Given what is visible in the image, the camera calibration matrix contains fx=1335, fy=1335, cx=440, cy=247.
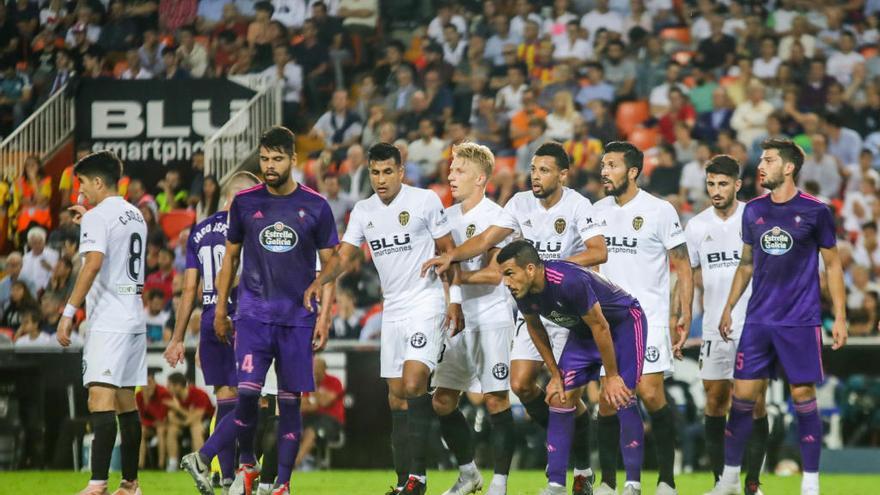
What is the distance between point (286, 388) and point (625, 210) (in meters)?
2.87

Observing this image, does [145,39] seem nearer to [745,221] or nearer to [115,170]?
[115,170]

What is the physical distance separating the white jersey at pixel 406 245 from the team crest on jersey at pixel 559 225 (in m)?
0.91

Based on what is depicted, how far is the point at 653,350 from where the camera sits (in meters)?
9.41

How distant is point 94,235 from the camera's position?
29.6ft

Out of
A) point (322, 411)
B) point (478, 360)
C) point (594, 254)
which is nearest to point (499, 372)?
point (478, 360)

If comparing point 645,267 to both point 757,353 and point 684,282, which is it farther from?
point 757,353

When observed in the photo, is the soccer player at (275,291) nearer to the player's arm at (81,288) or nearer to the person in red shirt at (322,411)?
the player's arm at (81,288)

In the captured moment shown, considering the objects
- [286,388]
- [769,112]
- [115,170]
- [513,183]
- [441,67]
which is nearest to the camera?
[286,388]

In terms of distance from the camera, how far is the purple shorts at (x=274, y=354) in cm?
Answer: 846

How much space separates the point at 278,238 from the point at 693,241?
3.69 meters

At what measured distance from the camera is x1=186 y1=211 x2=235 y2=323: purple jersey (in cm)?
959

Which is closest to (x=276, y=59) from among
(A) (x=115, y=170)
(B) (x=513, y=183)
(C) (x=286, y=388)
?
(B) (x=513, y=183)

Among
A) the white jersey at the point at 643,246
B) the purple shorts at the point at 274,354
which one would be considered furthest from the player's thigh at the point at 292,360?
the white jersey at the point at 643,246

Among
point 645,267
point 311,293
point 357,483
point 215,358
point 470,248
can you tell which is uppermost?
point 470,248
